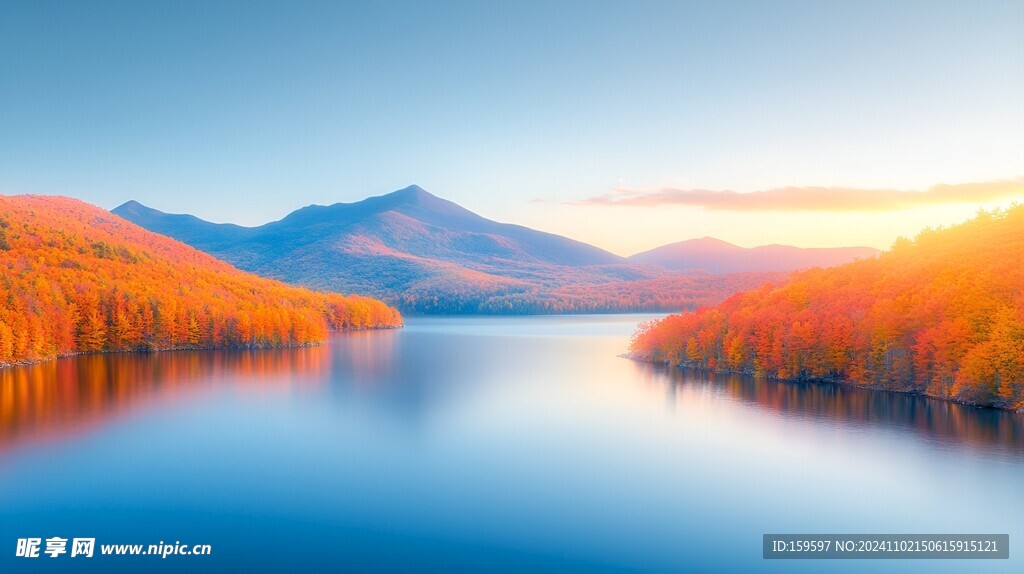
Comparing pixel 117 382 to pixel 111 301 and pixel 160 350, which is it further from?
pixel 111 301

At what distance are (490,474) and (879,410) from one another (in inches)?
895

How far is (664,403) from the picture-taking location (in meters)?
41.5

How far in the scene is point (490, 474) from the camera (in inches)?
1010

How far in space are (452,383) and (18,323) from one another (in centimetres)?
3649

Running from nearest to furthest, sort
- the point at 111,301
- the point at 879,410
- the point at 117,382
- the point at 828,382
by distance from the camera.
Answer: the point at 879,410 < the point at 828,382 < the point at 117,382 < the point at 111,301

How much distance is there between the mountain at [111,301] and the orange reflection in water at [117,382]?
3604mm

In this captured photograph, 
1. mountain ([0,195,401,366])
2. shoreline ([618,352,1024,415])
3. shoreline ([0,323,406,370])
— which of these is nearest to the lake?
shoreline ([618,352,1024,415])

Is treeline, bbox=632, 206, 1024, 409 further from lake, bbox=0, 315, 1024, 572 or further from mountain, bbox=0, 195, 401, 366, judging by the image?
Result: mountain, bbox=0, 195, 401, 366

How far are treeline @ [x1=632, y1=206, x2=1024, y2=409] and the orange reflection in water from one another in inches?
1293

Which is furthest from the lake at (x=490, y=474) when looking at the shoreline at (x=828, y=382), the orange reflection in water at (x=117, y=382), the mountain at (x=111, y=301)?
the mountain at (x=111, y=301)

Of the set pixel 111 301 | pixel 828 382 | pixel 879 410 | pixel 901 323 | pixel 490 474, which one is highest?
pixel 111 301

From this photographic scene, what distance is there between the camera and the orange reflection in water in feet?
107

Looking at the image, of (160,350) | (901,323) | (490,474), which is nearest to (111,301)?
(160,350)

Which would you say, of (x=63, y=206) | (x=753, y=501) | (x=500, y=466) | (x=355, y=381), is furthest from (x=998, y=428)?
(x=63, y=206)
